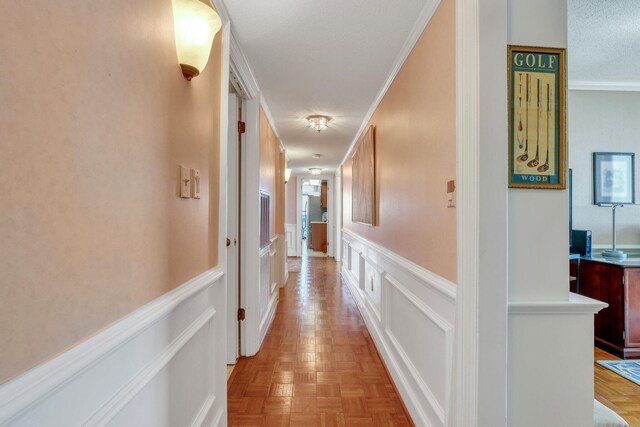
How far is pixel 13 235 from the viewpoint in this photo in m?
0.52

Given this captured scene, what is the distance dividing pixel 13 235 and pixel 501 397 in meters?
1.45

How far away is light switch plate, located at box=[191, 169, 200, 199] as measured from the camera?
1.27 metres

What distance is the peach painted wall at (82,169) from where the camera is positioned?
1.72 ft

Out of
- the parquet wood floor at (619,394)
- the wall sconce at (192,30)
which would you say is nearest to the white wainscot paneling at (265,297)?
the wall sconce at (192,30)

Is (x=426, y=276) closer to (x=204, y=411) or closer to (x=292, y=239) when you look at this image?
(x=204, y=411)

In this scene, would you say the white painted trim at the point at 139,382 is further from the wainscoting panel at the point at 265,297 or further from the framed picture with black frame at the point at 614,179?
the framed picture with black frame at the point at 614,179

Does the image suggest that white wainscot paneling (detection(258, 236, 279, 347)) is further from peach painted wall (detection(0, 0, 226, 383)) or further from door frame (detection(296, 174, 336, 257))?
door frame (detection(296, 174, 336, 257))

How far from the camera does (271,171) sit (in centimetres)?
370

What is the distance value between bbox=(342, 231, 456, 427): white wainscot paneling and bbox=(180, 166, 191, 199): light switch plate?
1120mm

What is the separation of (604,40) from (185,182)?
2913 millimetres

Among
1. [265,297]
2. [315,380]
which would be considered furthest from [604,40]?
[265,297]

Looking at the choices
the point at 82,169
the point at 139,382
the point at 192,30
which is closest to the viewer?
the point at 82,169

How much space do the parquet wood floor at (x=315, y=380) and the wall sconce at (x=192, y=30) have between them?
1822mm

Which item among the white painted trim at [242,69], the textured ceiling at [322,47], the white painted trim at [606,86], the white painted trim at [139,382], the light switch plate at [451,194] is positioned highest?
the white painted trim at [606,86]
